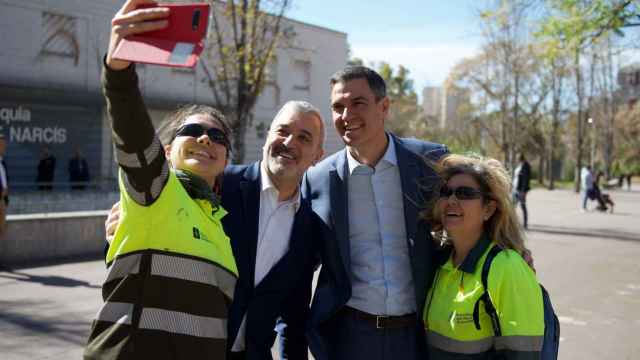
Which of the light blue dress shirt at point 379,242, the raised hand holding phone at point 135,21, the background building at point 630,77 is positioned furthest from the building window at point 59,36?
the background building at point 630,77

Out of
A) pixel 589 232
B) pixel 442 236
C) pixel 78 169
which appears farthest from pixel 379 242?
pixel 78 169

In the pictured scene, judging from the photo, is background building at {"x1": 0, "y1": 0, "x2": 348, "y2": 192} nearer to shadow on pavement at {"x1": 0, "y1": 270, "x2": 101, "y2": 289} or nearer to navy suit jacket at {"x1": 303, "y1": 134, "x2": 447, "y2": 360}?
shadow on pavement at {"x1": 0, "y1": 270, "x2": 101, "y2": 289}

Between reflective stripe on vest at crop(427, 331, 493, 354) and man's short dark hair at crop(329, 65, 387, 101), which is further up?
man's short dark hair at crop(329, 65, 387, 101)

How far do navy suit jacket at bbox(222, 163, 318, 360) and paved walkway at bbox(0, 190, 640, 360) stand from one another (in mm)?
3171

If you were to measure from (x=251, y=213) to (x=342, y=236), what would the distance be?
46 centimetres

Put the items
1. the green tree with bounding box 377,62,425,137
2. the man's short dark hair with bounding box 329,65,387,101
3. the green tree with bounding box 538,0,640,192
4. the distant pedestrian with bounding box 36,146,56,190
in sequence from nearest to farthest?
the man's short dark hair with bounding box 329,65,387,101, the green tree with bounding box 538,0,640,192, the distant pedestrian with bounding box 36,146,56,190, the green tree with bounding box 377,62,425,137

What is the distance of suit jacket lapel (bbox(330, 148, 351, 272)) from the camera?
9.59 feet

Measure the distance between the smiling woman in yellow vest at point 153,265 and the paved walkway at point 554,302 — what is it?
3.86 metres

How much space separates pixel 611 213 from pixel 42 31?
22.9m

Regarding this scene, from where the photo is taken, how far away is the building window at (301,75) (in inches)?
1307

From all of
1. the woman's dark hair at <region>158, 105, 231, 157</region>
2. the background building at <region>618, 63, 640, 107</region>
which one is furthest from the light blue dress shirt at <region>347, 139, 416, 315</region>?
the background building at <region>618, 63, 640, 107</region>

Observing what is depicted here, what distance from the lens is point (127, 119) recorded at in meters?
1.80

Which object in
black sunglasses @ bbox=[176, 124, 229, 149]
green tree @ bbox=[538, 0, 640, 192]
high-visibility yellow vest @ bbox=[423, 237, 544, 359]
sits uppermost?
green tree @ bbox=[538, 0, 640, 192]

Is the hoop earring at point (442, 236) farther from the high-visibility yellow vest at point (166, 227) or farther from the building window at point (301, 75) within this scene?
the building window at point (301, 75)
